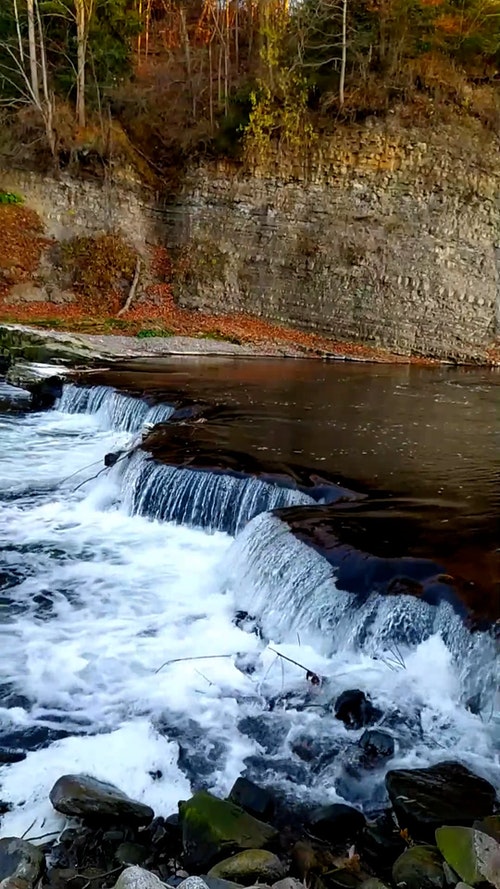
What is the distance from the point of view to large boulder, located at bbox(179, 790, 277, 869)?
128 inches

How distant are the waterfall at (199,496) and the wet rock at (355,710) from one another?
2535 millimetres

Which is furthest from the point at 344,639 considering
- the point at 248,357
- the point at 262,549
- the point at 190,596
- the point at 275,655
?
the point at 248,357

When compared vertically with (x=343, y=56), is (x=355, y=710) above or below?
below

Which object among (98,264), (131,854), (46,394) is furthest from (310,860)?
(98,264)

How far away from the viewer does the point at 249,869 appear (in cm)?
312

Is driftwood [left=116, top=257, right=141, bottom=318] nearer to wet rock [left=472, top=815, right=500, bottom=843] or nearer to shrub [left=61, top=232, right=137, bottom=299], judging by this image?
shrub [left=61, top=232, right=137, bottom=299]

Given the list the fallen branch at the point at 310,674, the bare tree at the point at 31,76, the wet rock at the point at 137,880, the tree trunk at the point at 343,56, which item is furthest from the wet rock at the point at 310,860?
the bare tree at the point at 31,76

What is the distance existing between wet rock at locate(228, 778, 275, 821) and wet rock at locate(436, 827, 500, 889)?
0.95 m

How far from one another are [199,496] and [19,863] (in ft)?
15.5

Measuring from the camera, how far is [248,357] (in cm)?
1927

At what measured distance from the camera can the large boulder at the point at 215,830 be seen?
128 inches

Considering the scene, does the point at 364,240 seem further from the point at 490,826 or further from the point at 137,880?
the point at 137,880

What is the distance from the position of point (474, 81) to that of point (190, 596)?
2301 cm

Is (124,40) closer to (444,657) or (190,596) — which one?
(190,596)
